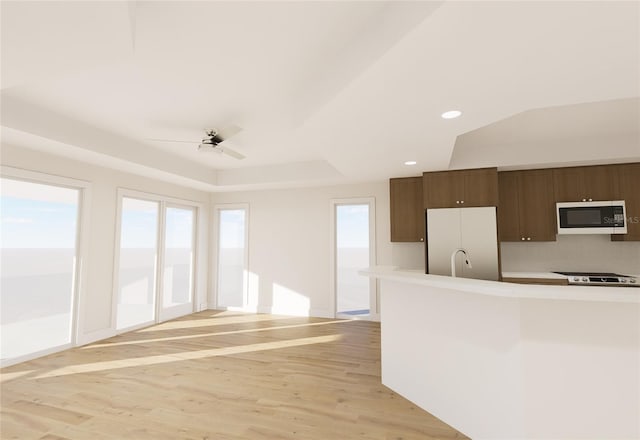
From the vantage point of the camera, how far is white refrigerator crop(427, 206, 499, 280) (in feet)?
13.8

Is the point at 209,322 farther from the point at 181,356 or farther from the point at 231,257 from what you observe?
the point at 181,356

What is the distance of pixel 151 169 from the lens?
452 cm

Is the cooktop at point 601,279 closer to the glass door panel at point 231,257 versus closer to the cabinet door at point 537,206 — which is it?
the cabinet door at point 537,206

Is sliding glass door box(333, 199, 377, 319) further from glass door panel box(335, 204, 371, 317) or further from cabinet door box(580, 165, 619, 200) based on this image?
cabinet door box(580, 165, 619, 200)

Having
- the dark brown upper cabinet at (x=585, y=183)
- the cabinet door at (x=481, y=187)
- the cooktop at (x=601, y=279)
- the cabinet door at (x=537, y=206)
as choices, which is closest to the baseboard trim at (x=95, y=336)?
the cabinet door at (x=481, y=187)

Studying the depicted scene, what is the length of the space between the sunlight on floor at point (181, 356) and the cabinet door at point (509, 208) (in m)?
2.81

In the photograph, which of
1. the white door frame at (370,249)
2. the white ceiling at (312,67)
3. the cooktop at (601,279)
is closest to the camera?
the white ceiling at (312,67)

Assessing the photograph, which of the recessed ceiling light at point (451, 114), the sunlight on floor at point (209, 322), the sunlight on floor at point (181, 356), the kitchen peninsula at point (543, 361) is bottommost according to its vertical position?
the sunlight on floor at point (209, 322)

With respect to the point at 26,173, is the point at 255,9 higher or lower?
higher

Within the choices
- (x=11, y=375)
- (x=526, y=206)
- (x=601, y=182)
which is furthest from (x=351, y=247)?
(x=11, y=375)

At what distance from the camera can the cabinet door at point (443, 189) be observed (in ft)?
14.4

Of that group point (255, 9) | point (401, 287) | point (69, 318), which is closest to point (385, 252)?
point (401, 287)

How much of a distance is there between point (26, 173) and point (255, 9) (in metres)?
3.58

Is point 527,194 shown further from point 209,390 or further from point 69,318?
point 69,318
